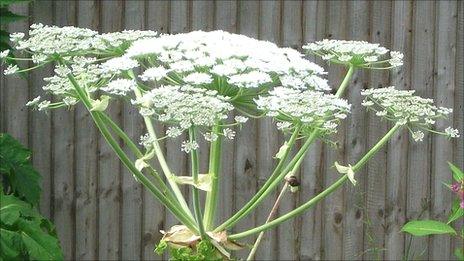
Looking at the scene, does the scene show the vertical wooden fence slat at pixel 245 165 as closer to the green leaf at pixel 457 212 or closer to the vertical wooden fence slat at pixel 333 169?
the vertical wooden fence slat at pixel 333 169

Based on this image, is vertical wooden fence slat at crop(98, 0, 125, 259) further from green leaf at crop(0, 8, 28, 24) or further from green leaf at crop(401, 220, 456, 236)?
green leaf at crop(401, 220, 456, 236)

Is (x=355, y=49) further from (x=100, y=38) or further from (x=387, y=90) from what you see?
(x=100, y=38)

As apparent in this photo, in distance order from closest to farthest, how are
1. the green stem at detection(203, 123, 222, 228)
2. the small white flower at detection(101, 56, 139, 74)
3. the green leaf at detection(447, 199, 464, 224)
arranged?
the small white flower at detection(101, 56, 139, 74) → the green stem at detection(203, 123, 222, 228) → the green leaf at detection(447, 199, 464, 224)

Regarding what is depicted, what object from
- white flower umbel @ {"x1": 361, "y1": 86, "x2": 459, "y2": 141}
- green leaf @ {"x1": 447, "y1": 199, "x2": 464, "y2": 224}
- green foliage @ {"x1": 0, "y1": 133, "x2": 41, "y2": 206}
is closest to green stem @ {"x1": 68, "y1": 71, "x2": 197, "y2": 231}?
white flower umbel @ {"x1": 361, "y1": 86, "x2": 459, "y2": 141}

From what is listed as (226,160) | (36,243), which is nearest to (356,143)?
(226,160)

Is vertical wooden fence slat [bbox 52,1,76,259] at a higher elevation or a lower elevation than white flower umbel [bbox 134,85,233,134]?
lower

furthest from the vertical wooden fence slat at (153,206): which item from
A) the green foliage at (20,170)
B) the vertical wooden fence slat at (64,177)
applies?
the green foliage at (20,170)

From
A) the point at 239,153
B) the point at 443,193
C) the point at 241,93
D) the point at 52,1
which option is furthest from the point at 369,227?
the point at 241,93
